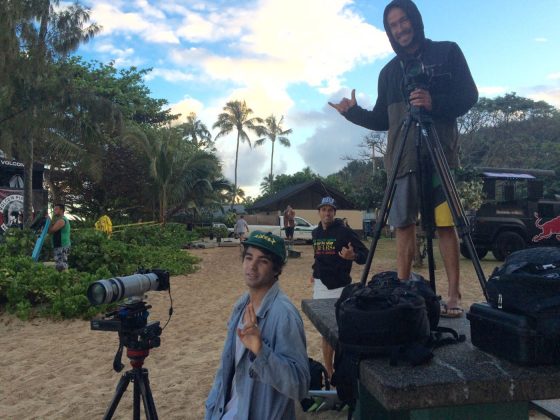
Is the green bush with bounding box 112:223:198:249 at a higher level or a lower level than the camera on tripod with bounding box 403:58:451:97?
lower

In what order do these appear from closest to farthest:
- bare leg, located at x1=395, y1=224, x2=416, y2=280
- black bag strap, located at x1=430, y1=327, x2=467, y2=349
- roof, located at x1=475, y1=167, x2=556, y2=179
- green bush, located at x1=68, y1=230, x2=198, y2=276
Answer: black bag strap, located at x1=430, y1=327, x2=467, y2=349, bare leg, located at x1=395, y1=224, x2=416, y2=280, green bush, located at x1=68, y1=230, x2=198, y2=276, roof, located at x1=475, y1=167, x2=556, y2=179

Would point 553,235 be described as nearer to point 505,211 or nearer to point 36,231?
point 505,211

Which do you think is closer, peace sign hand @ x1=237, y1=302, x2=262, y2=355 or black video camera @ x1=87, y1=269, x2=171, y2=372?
peace sign hand @ x1=237, y1=302, x2=262, y2=355

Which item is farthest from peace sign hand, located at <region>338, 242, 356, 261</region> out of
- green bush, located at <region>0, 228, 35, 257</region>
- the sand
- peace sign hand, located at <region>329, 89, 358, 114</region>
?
green bush, located at <region>0, 228, 35, 257</region>

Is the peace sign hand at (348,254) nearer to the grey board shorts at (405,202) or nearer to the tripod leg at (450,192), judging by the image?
the grey board shorts at (405,202)

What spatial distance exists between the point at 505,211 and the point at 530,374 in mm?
14263

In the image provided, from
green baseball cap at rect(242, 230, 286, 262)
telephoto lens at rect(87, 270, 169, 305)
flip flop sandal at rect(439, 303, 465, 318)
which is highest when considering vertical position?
green baseball cap at rect(242, 230, 286, 262)

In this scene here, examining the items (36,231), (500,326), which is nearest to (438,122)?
(500,326)

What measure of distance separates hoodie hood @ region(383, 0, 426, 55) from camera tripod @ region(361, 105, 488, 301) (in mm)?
431

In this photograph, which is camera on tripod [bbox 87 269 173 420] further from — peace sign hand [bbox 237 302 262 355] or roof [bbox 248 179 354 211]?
roof [bbox 248 179 354 211]

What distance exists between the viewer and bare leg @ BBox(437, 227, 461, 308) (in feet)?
9.14

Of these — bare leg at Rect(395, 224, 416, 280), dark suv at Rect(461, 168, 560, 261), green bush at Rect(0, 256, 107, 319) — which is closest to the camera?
bare leg at Rect(395, 224, 416, 280)

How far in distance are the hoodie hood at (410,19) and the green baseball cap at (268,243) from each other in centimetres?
138

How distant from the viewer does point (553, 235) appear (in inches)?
551
